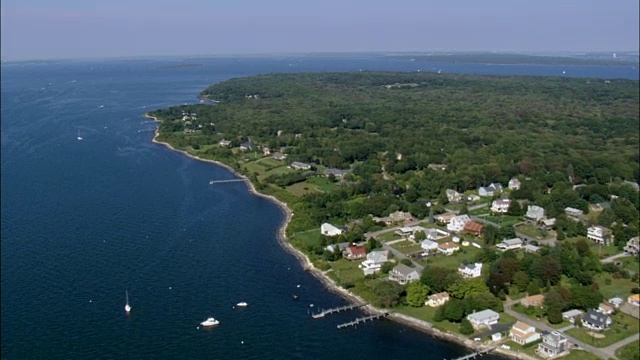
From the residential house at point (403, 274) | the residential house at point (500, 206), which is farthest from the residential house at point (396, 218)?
the residential house at point (403, 274)

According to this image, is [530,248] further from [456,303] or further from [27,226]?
[27,226]

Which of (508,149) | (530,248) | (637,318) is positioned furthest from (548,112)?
(637,318)

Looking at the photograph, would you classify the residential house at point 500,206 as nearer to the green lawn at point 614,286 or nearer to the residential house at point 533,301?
the green lawn at point 614,286

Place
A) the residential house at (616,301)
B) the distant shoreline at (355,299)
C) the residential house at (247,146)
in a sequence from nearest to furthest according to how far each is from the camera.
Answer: the distant shoreline at (355,299) → the residential house at (616,301) → the residential house at (247,146)

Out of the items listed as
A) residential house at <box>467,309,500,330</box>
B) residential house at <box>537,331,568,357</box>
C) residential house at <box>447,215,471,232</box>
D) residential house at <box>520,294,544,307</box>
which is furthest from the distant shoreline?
residential house at <box>447,215,471,232</box>

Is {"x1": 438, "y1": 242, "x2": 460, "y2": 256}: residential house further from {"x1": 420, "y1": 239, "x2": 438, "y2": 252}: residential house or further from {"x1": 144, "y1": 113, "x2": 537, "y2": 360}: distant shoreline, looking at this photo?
{"x1": 144, "y1": 113, "x2": 537, "y2": 360}: distant shoreline

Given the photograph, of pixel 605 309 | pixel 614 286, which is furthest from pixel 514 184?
pixel 605 309
